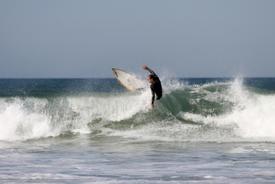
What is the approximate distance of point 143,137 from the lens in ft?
64.2

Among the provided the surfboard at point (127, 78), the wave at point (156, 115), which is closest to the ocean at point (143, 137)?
the wave at point (156, 115)

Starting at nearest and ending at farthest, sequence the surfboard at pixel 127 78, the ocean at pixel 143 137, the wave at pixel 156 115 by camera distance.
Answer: the ocean at pixel 143 137
the wave at pixel 156 115
the surfboard at pixel 127 78

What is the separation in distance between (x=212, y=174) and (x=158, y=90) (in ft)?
26.0

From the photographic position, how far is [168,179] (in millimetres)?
11141

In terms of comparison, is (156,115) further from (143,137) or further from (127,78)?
(143,137)

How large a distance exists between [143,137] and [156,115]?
3581 millimetres

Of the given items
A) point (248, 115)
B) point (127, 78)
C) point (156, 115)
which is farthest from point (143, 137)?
point (248, 115)

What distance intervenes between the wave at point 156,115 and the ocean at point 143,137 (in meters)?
0.03

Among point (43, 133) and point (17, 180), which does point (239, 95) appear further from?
point (17, 180)

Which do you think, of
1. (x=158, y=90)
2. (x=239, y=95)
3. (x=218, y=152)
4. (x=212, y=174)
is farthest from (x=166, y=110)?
(x=212, y=174)

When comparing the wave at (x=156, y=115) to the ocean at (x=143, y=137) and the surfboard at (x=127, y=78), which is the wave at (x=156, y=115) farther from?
the surfboard at (x=127, y=78)

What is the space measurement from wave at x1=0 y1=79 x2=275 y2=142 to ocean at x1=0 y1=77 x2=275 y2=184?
0.11 ft

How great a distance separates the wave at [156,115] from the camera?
808 inches

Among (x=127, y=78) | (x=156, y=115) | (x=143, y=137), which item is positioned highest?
(x=127, y=78)
